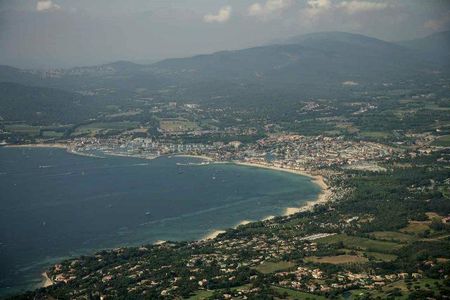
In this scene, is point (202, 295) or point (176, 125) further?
point (176, 125)

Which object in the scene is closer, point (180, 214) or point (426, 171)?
point (180, 214)

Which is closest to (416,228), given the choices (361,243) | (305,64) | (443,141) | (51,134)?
(361,243)

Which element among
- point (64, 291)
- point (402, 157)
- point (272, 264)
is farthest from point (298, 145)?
point (64, 291)

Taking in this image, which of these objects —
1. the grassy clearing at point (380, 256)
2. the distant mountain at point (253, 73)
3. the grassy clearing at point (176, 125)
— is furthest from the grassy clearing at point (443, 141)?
the distant mountain at point (253, 73)

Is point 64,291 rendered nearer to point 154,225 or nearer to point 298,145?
point 154,225

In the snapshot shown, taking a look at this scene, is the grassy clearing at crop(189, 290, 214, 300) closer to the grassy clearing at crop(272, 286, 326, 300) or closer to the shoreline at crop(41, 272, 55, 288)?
the grassy clearing at crop(272, 286, 326, 300)

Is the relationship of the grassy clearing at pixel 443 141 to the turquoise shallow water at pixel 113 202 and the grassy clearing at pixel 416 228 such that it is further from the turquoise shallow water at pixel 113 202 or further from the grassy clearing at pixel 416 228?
the grassy clearing at pixel 416 228

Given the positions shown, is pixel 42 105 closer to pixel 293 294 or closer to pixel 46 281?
pixel 46 281
